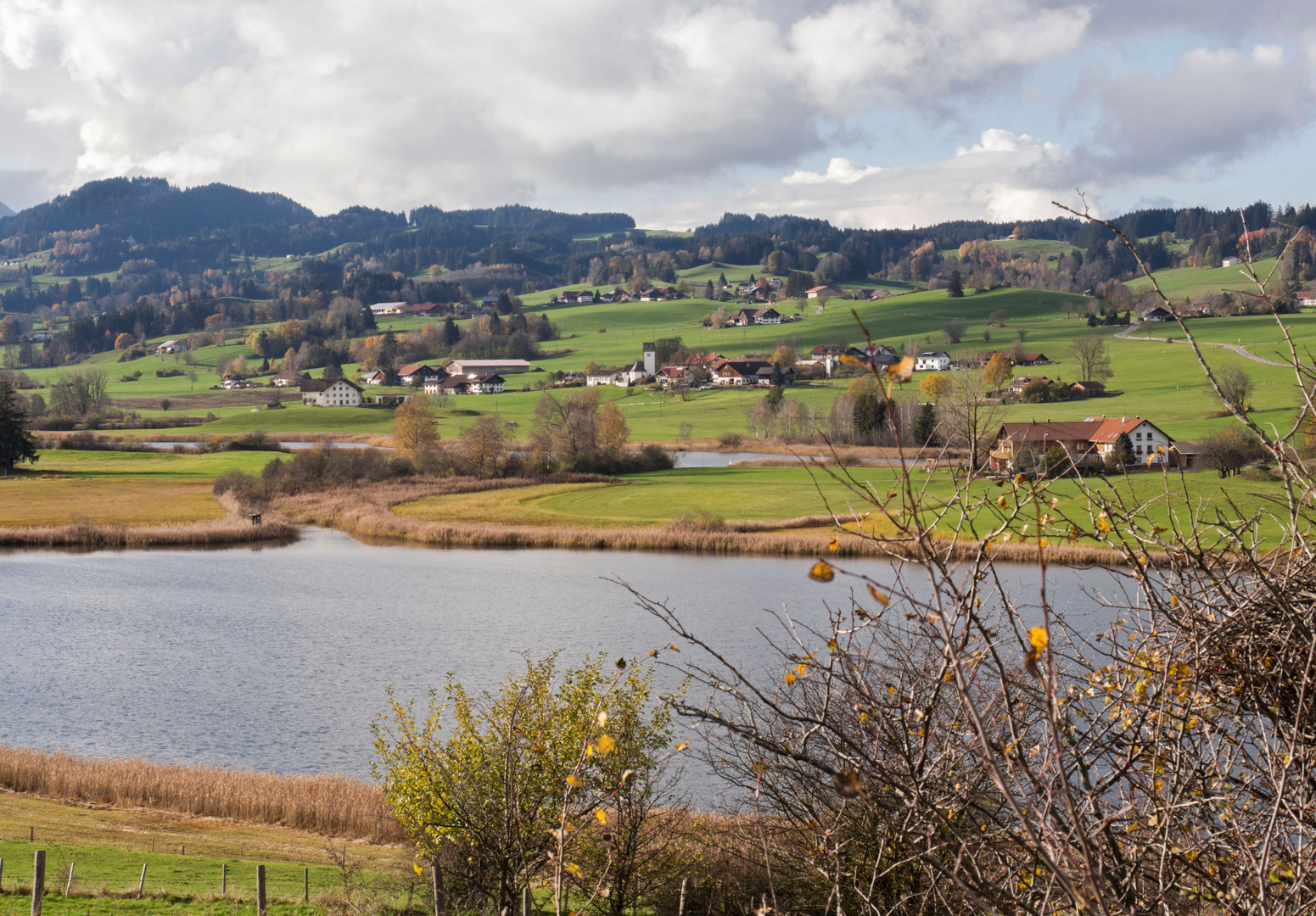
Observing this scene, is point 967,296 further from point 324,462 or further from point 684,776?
point 684,776

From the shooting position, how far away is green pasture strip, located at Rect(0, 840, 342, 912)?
500 inches

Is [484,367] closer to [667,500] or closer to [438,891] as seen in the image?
[667,500]

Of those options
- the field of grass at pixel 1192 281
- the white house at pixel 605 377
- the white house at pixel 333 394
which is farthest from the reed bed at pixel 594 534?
the field of grass at pixel 1192 281

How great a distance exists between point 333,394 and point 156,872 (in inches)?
4156

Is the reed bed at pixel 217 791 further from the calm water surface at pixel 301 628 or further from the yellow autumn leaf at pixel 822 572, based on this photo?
the yellow autumn leaf at pixel 822 572

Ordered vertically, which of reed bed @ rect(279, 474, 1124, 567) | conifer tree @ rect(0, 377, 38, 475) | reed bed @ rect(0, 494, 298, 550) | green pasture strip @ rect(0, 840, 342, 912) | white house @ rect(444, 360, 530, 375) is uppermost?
white house @ rect(444, 360, 530, 375)

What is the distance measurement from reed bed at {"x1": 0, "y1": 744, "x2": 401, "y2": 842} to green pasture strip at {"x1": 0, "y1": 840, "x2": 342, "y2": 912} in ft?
8.00

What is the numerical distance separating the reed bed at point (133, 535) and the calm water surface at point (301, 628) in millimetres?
1633

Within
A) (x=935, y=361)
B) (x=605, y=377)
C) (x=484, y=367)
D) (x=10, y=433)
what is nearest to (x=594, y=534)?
Answer: (x=10, y=433)

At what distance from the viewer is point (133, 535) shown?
160 feet

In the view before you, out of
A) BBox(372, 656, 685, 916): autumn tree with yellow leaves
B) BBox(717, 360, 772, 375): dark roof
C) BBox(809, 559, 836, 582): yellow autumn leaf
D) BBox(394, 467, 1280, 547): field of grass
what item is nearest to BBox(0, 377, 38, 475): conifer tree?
BBox(394, 467, 1280, 547): field of grass

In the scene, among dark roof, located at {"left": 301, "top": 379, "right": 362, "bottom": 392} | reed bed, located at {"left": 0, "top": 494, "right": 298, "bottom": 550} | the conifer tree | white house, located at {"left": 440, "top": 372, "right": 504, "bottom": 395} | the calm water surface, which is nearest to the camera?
the calm water surface

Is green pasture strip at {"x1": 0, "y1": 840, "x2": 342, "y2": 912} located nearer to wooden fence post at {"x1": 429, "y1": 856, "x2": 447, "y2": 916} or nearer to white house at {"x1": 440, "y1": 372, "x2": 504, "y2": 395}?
wooden fence post at {"x1": 429, "y1": 856, "x2": 447, "y2": 916}

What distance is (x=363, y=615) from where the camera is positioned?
111 ft
